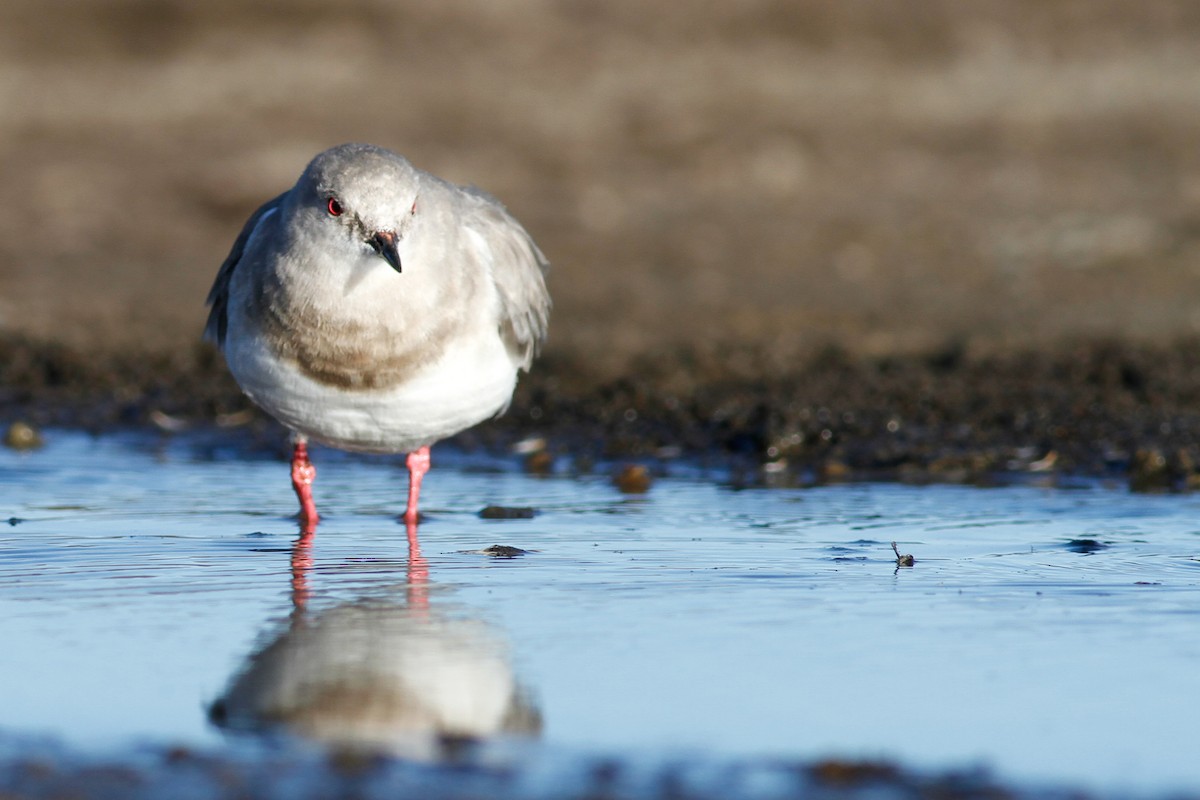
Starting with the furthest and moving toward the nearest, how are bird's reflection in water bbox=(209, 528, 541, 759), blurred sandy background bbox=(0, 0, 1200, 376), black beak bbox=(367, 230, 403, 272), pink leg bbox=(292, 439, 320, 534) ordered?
blurred sandy background bbox=(0, 0, 1200, 376)
pink leg bbox=(292, 439, 320, 534)
black beak bbox=(367, 230, 403, 272)
bird's reflection in water bbox=(209, 528, 541, 759)

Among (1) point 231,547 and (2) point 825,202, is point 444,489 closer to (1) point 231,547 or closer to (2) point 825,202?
(1) point 231,547

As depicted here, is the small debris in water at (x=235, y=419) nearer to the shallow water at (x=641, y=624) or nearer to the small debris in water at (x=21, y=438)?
the small debris in water at (x=21, y=438)

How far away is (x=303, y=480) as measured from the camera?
696 centimetres

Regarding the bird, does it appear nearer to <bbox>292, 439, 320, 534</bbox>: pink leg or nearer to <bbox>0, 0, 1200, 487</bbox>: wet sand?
<bbox>292, 439, 320, 534</bbox>: pink leg

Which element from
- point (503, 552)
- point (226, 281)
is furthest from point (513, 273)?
point (503, 552)

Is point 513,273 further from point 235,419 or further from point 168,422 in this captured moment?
point 168,422

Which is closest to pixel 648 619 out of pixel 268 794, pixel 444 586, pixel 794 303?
pixel 444 586

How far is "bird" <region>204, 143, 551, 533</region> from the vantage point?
607cm

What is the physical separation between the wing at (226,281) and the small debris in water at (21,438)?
1477 mm

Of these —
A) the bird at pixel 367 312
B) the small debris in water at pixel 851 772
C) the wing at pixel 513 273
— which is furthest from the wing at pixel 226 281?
the small debris in water at pixel 851 772

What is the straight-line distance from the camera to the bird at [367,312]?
6.07m

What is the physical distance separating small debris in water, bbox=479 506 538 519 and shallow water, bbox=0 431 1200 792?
8 centimetres

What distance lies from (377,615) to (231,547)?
128cm

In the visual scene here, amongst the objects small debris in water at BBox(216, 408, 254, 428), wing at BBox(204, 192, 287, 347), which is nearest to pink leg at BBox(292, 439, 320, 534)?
wing at BBox(204, 192, 287, 347)
